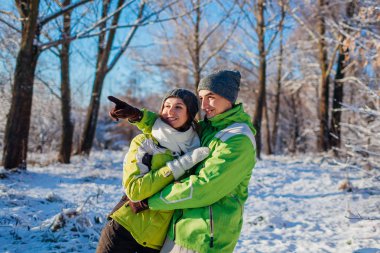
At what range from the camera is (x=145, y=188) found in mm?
1843

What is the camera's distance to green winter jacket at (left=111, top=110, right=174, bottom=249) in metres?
1.86

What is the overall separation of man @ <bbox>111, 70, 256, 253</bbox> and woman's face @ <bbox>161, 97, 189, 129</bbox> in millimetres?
217

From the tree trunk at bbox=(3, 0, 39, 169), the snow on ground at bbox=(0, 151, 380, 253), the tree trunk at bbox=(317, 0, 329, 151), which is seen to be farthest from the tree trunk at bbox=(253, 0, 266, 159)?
the tree trunk at bbox=(3, 0, 39, 169)

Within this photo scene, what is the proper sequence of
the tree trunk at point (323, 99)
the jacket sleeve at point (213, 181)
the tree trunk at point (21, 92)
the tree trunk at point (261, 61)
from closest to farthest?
the jacket sleeve at point (213, 181), the tree trunk at point (21, 92), the tree trunk at point (261, 61), the tree trunk at point (323, 99)

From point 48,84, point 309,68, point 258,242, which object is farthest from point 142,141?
point 309,68

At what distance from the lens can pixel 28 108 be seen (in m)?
7.12

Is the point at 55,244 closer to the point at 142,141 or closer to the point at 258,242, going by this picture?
the point at 142,141

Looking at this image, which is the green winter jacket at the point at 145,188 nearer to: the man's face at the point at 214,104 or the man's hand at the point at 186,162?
the man's hand at the point at 186,162

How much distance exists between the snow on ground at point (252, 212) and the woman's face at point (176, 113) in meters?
2.09

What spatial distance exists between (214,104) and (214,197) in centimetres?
60

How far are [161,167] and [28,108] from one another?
20.1ft

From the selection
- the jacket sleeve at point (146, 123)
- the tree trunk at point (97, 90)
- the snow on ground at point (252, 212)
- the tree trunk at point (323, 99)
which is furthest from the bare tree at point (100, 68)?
the jacket sleeve at point (146, 123)

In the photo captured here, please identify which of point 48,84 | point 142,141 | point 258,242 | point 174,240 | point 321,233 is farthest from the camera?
point 48,84

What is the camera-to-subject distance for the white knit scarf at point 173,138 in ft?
6.66
